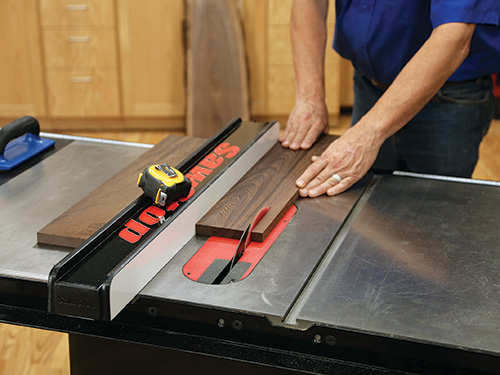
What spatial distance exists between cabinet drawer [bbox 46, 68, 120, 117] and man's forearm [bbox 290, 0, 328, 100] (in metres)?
2.34

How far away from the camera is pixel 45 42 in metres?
3.97

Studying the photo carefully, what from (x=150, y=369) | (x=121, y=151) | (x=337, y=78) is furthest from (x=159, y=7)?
(x=150, y=369)

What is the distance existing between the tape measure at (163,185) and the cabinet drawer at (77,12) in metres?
2.87

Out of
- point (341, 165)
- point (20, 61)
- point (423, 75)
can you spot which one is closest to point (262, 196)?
point (341, 165)

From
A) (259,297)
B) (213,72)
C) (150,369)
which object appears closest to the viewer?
(259,297)

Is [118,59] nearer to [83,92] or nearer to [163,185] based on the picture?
[83,92]

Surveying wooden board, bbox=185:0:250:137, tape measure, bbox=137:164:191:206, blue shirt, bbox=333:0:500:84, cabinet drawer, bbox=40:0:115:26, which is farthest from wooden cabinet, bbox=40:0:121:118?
tape measure, bbox=137:164:191:206

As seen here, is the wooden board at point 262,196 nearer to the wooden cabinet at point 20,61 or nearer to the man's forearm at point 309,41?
the man's forearm at point 309,41

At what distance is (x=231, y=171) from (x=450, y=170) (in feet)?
2.24

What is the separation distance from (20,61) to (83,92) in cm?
39

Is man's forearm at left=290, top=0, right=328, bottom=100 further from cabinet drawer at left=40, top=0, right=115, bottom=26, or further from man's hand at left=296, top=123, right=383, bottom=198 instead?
cabinet drawer at left=40, top=0, right=115, bottom=26

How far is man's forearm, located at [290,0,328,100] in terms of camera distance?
1.81 m

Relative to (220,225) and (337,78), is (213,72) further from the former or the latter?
(220,225)

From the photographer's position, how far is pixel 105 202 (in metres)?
1.33
